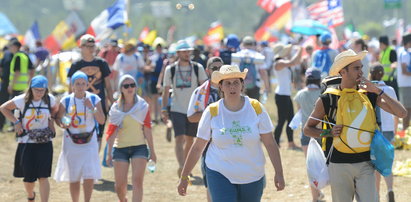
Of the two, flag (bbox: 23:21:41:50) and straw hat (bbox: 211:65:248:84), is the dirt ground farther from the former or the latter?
flag (bbox: 23:21:41:50)

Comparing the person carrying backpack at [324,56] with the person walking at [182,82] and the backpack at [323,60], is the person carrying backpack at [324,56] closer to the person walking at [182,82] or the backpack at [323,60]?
the backpack at [323,60]

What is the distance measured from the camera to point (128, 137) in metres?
9.33

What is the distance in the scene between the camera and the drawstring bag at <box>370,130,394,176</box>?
263 inches

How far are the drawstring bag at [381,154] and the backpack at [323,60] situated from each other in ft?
19.7

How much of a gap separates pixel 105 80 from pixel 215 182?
15.6ft

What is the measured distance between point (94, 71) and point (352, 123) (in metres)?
5.21

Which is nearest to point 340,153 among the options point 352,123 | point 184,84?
point 352,123

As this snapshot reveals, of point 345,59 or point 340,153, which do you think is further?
point 340,153

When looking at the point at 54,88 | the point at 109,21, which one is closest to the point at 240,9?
the point at 54,88

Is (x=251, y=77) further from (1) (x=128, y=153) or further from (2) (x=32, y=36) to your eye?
(2) (x=32, y=36)

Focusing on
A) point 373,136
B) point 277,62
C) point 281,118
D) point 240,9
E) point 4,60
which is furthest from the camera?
point 240,9

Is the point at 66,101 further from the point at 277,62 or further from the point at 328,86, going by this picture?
the point at 277,62

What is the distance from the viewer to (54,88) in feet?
96.9

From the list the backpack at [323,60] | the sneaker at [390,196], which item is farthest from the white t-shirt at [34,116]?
the backpack at [323,60]
